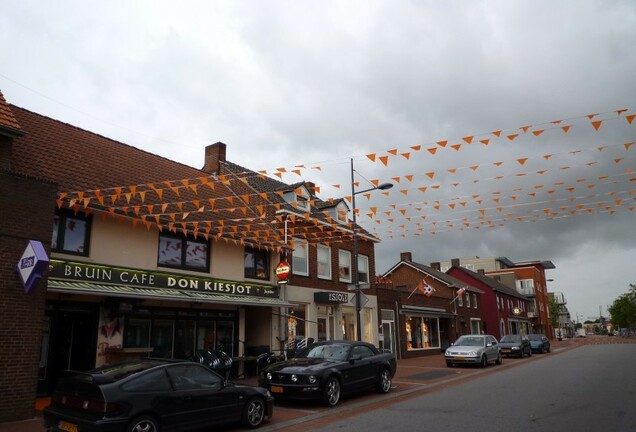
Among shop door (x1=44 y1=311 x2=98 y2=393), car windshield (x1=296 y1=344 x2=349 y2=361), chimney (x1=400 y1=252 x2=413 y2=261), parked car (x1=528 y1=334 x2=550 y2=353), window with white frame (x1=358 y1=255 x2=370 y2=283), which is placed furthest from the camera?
chimney (x1=400 y1=252 x2=413 y2=261)

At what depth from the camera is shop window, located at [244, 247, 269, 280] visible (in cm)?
1850

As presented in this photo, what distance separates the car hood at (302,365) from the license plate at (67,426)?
5.28 meters

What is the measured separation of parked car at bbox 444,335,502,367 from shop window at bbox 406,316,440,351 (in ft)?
22.5

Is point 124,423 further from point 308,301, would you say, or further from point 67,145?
point 308,301

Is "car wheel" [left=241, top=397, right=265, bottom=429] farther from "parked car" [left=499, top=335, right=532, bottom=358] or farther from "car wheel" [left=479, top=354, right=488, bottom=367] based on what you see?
"parked car" [left=499, top=335, right=532, bottom=358]

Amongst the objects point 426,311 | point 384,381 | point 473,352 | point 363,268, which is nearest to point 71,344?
point 384,381

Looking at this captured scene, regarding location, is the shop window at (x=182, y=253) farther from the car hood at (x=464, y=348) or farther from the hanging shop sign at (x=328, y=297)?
the car hood at (x=464, y=348)

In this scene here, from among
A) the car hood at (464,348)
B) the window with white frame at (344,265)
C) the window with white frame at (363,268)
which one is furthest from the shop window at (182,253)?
the car hood at (464,348)

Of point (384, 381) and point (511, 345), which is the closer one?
point (384, 381)

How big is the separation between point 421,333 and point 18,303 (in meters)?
26.0

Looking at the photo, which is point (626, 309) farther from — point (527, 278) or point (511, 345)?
point (511, 345)

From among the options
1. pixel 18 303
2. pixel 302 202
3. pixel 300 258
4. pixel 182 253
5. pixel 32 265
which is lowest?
pixel 18 303

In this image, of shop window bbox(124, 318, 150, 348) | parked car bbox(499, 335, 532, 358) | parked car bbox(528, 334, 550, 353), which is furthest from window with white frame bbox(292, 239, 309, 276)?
parked car bbox(528, 334, 550, 353)

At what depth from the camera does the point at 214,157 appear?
75.3ft
